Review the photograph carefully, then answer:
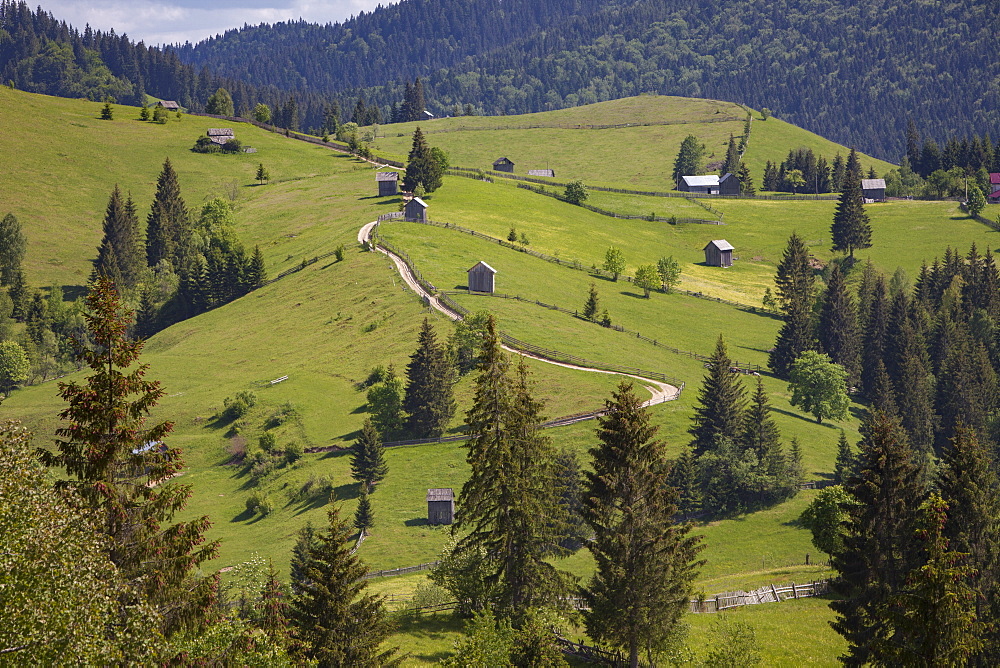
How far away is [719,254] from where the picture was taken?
167625mm

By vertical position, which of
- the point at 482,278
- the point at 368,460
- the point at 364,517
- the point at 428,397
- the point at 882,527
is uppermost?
the point at 482,278

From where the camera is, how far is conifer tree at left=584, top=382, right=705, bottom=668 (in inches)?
→ 1647

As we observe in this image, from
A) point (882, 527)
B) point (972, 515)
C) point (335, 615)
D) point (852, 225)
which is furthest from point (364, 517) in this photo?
point (852, 225)

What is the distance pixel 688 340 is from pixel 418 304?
3550 cm

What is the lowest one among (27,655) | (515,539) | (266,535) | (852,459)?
(266,535)

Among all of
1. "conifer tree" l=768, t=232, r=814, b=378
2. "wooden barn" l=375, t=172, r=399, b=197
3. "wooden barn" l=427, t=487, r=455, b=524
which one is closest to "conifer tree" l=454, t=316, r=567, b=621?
"wooden barn" l=427, t=487, r=455, b=524

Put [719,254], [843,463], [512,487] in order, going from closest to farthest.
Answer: [512,487] → [843,463] → [719,254]

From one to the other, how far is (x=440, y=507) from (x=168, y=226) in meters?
110

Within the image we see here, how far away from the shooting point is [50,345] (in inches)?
5098

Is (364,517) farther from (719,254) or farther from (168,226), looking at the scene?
(719,254)

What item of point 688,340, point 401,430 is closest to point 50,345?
point 401,430

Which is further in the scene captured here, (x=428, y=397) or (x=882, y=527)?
(x=428, y=397)

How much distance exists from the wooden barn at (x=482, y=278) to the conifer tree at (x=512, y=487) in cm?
6995

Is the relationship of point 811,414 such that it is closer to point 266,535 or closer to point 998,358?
point 998,358
